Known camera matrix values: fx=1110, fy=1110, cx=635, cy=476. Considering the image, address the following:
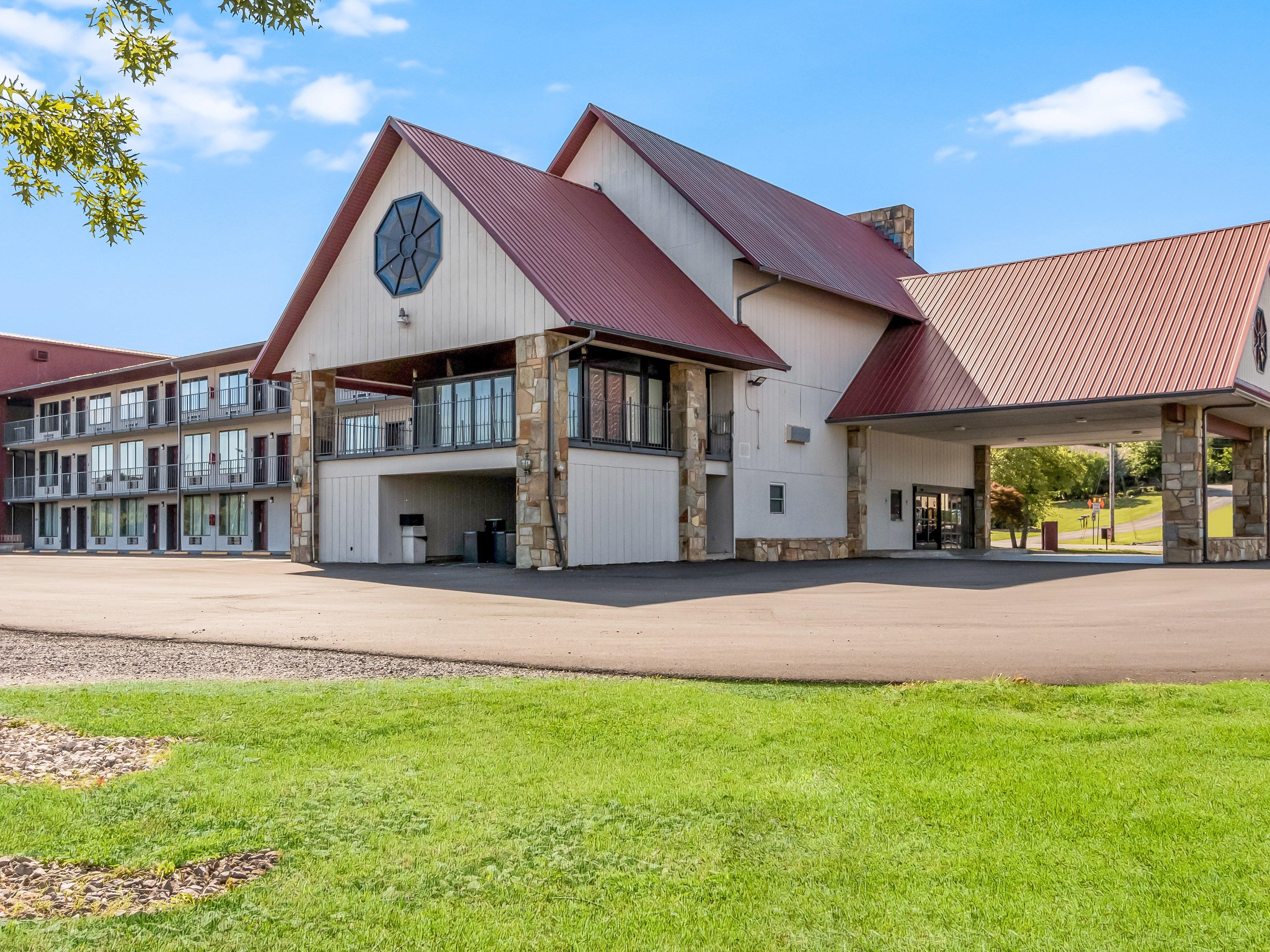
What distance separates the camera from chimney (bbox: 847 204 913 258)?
131 feet

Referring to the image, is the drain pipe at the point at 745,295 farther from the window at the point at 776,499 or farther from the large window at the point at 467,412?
the large window at the point at 467,412

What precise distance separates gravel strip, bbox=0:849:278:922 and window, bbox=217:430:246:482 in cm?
4150

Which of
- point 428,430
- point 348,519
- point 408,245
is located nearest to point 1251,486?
point 428,430

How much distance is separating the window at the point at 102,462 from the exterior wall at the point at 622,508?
1334 inches

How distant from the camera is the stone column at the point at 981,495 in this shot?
123ft

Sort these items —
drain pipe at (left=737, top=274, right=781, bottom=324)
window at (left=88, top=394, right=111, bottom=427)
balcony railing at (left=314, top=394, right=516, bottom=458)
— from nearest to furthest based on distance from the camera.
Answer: balcony railing at (left=314, top=394, right=516, bottom=458) < drain pipe at (left=737, top=274, right=781, bottom=324) < window at (left=88, top=394, right=111, bottom=427)

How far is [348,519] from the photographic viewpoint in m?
27.6

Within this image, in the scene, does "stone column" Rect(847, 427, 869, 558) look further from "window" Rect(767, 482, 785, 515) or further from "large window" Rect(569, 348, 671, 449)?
"large window" Rect(569, 348, 671, 449)

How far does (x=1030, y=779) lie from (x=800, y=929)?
207 centimetres

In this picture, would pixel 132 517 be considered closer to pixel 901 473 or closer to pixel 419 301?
pixel 419 301

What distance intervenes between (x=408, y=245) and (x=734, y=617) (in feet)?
51.0

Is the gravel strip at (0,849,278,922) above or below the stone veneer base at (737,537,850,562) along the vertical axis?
below

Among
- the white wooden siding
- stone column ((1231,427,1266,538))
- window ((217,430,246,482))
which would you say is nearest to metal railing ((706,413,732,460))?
the white wooden siding

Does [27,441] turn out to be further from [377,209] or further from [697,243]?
[697,243]
